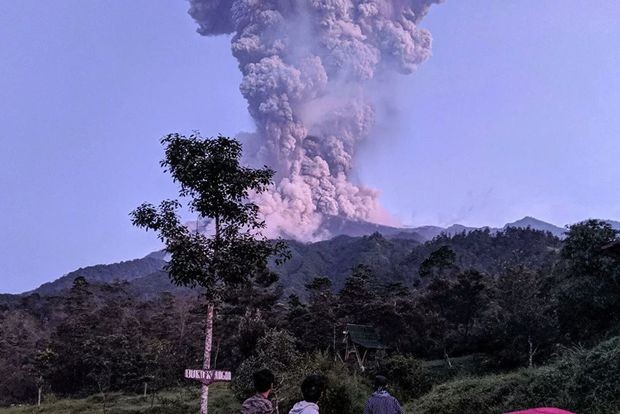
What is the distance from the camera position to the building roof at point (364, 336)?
151ft

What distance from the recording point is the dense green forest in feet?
63.1

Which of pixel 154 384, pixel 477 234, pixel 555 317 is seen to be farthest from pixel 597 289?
pixel 477 234

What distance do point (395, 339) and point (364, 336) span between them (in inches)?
127

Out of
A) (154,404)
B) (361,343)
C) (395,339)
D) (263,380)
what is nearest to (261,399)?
(263,380)

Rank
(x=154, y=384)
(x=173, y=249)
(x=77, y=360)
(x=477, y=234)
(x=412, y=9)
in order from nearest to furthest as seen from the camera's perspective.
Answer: (x=173, y=249) < (x=154, y=384) < (x=77, y=360) < (x=412, y=9) < (x=477, y=234)

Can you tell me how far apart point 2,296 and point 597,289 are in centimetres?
12196

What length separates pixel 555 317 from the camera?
37.3 metres

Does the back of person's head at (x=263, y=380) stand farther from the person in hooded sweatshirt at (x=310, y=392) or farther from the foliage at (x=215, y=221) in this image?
the foliage at (x=215, y=221)

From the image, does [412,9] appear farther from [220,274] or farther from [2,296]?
[220,274]

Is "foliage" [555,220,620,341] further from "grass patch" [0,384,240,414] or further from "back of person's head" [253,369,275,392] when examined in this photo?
"back of person's head" [253,369,275,392]

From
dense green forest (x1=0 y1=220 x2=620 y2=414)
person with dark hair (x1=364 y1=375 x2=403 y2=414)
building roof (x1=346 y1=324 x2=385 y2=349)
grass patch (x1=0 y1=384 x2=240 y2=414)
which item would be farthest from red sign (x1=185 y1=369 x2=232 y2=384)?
building roof (x1=346 y1=324 x2=385 y2=349)

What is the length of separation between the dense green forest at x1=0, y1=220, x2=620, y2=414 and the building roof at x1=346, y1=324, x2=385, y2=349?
822 mm

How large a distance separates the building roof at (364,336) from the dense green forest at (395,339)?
0.82 m

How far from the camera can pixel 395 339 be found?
48594 mm
